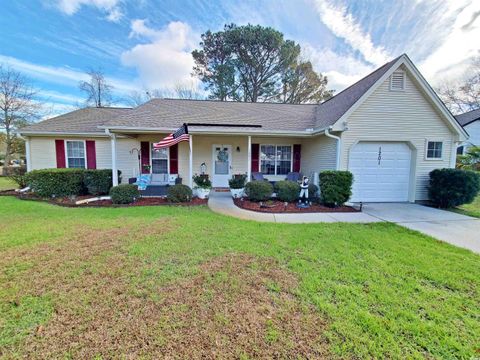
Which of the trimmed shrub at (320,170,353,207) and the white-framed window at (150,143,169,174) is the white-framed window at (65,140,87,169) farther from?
the trimmed shrub at (320,170,353,207)

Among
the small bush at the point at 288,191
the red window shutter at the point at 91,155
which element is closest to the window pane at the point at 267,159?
the small bush at the point at 288,191

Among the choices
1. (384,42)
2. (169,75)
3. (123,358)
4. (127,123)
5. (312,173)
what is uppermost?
(169,75)

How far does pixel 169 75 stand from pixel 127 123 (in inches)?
620

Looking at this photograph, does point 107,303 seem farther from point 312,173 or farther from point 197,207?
point 312,173

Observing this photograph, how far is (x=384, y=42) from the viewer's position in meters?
12.3

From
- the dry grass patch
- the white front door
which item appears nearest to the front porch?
the white front door

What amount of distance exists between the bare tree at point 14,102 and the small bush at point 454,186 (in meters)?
29.8

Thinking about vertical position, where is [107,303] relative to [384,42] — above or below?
below

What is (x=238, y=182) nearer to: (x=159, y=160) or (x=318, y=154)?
(x=318, y=154)

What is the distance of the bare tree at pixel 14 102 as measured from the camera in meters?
19.7

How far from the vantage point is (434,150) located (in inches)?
355

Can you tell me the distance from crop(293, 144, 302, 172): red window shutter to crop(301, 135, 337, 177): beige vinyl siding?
242mm

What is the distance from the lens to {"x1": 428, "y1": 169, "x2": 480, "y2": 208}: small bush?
7.91 meters

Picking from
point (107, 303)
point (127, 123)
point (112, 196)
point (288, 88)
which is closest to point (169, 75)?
point (288, 88)
